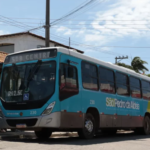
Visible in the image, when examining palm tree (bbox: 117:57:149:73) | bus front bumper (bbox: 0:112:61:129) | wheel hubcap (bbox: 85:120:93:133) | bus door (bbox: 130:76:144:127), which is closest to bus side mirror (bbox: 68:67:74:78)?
bus front bumper (bbox: 0:112:61:129)

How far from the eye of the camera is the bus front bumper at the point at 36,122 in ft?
32.1

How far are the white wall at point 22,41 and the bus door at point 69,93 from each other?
23.4 m

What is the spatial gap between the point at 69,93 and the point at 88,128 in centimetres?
188

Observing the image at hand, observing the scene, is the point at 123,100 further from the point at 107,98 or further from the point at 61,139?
the point at 61,139

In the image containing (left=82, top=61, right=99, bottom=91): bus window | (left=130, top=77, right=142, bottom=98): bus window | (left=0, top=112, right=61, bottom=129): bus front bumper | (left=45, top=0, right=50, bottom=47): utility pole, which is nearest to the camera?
(left=0, top=112, right=61, bottom=129): bus front bumper

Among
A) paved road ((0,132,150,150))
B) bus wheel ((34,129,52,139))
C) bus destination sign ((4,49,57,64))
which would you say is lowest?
paved road ((0,132,150,150))

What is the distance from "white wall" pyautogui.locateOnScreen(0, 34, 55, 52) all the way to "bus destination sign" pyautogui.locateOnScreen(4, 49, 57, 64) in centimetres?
2251

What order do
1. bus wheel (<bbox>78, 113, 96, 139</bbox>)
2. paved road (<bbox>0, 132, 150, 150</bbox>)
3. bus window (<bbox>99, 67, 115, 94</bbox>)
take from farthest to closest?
bus window (<bbox>99, 67, 115, 94</bbox>)
bus wheel (<bbox>78, 113, 96, 139</bbox>)
paved road (<bbox>0, 132, 150, 150</bbox>)

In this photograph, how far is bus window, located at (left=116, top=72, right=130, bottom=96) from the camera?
46.9 feet

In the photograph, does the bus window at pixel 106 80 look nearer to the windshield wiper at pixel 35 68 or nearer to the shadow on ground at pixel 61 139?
the shadow on ground at pixel 61 139

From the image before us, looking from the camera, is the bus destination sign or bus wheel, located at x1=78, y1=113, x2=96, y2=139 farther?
bus wheel, located at x1=78, y1=113, x2=96, y2=139

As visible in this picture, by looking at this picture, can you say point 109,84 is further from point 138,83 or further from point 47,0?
point 47,0

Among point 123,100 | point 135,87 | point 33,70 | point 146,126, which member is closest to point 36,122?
point 33,70

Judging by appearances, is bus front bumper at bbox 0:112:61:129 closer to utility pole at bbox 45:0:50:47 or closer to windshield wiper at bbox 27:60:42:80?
windshield wiper at bbox 27:60:42:80
